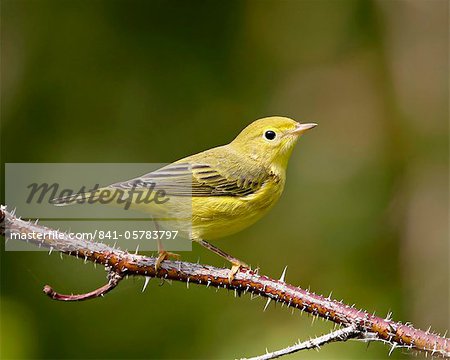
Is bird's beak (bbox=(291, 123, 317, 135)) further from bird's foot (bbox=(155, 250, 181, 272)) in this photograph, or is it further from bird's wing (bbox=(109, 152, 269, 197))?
bird's foot (bbox=(155, 250, 181, 272))

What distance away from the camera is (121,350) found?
484cm

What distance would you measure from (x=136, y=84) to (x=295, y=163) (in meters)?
1.65

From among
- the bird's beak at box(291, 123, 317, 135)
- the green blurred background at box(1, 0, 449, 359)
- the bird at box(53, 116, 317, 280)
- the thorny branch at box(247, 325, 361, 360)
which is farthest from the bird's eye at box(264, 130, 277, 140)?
the green blurred background at box(1, 0, 449, 359)

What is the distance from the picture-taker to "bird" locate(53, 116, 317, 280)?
3.48m

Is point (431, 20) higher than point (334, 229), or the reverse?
point (431, 20)

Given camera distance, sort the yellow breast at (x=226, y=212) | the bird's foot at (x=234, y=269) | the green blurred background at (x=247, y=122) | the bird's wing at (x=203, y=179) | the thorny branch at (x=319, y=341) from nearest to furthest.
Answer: the thorny branch at (x=319, y=341) < the bird's foot at (x=234, y=269) < the yellow breast at (x=226, y=212) < the bird's wing at (x=203, y=179) < the green blurred background at (x=247, y=122)

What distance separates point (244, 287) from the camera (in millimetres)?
2996

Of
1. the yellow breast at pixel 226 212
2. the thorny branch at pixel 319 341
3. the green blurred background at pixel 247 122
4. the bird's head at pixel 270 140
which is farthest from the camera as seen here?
the green blurred background at pixel 247 122

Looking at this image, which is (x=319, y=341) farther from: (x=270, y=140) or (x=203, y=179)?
(x=270, y=140)

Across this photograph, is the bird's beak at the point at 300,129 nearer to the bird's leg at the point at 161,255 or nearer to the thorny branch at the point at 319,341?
the bird's leg at the point at 161,255

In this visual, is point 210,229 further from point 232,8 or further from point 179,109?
point 232,8

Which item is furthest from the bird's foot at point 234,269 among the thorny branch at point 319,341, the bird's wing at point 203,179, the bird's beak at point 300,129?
the bird's beak at point 300,129

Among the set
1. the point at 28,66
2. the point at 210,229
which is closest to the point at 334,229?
the point at 210,229

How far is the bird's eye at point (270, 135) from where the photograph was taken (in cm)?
385
